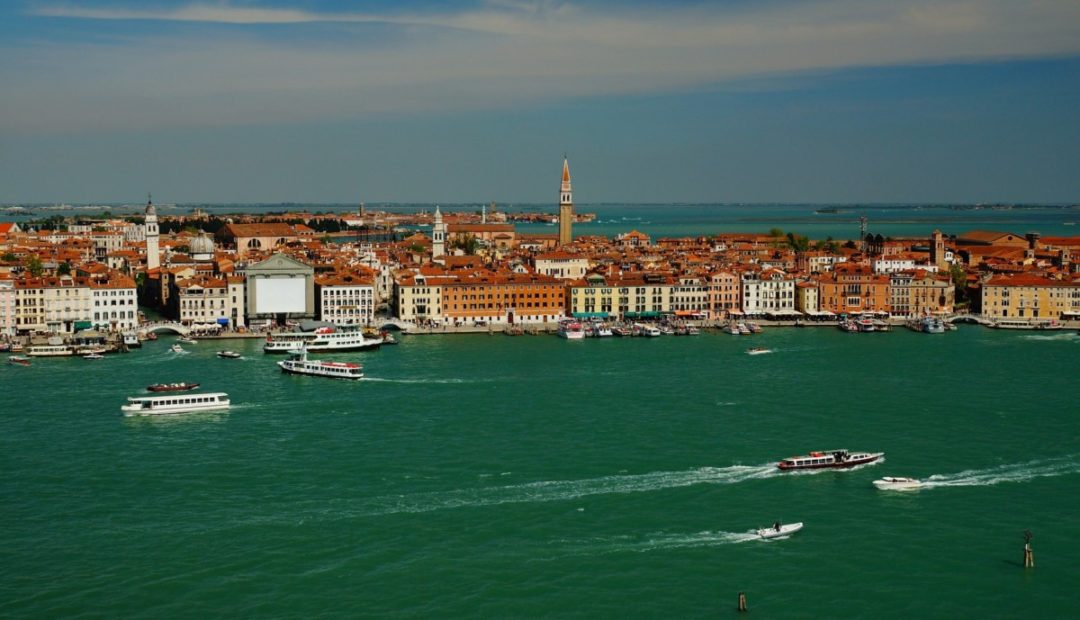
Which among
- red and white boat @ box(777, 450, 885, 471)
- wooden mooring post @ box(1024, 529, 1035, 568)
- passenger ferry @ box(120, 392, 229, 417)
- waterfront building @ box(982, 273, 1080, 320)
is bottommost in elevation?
wooden mooring post @ box(1024, 529, 1035, 568)

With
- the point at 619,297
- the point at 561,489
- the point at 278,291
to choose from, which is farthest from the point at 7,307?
the point at 561,489

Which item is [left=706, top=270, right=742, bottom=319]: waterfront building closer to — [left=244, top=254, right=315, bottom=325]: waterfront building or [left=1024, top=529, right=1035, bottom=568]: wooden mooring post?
[left=244, top=254, right=315, bottom=325]: waterfront building

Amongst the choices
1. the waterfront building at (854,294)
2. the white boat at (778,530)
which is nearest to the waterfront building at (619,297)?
the waterfront building at (854,294)

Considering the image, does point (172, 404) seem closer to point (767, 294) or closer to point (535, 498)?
point (535, 498)

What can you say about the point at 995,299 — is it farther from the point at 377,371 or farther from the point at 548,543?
the point at 548,543

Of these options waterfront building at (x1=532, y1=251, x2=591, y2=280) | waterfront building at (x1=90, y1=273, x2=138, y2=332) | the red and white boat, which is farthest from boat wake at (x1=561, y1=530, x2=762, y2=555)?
waterfront building at (x1=532, y1=251, x2=591, y2=280)

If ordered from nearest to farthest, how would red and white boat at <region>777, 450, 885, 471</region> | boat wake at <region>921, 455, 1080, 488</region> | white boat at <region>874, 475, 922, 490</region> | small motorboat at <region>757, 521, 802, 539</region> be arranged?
small motorboat at <region>757, 521, 802, 539</region>
white boat at <region>874, 475, 922, 490</region>
boat wake at <region>921, 455, 1080, 488</region>
red and white boat at <region>777, 450, 885, 471</region>

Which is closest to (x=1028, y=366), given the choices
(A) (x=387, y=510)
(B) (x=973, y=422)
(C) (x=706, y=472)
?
(B) (x=973, y=422)
